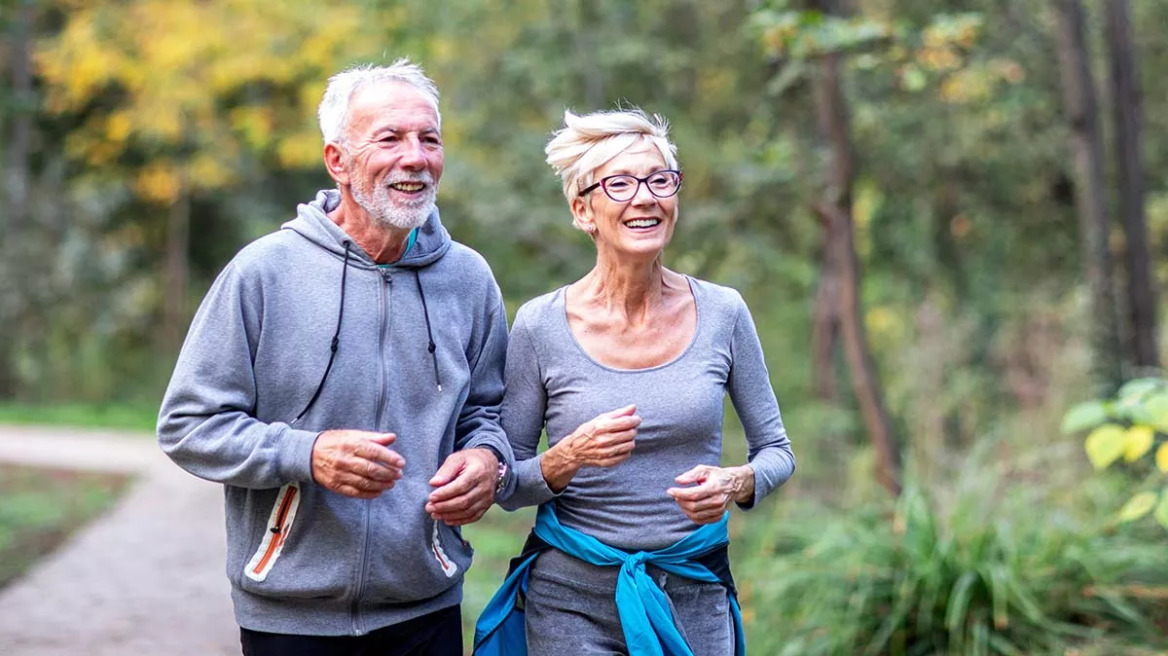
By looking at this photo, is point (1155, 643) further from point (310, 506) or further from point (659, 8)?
point (659, 8)

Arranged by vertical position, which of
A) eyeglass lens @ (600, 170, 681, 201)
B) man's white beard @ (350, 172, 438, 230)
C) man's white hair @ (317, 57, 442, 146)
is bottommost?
eyeglass lens @ (600, 170, 681, 201)

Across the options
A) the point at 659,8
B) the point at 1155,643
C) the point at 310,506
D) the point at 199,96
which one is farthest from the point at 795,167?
the point at 199,96

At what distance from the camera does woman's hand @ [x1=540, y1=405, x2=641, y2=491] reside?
2.73m

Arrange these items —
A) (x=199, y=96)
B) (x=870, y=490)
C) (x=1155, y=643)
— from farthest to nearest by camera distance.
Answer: (x=199, y=96) → (x=870, y=490) → (x=1155, y=643)

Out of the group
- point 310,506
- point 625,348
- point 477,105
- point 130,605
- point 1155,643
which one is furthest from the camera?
point 477,105

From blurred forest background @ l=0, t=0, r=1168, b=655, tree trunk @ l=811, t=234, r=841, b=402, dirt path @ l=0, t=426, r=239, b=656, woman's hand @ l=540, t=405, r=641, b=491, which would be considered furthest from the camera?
tree trunk @ l=811, t=234, r=841, b=402

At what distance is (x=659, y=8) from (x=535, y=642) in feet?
32.5

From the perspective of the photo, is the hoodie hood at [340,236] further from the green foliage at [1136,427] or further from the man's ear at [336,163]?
the green foliage at [1136,427]

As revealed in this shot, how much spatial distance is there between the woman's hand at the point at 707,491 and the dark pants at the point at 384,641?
0.67 meters

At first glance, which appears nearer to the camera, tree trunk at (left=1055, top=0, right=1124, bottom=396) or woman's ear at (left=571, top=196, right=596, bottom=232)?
woman's ear at (left=571, top=196, right=596, bottom=232)

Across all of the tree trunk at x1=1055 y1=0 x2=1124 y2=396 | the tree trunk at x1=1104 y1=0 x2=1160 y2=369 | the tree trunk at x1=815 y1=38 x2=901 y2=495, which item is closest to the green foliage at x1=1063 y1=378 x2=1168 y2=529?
the tree trunk at x1=815 y1=38 x2=901 y2=495

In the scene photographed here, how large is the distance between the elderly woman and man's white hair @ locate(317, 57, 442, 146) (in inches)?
14.3

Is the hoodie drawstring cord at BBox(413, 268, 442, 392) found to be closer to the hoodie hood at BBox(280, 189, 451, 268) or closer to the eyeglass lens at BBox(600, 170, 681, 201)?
the hoodie hood at BBox(280, 189, 451, 268)

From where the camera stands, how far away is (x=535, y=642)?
303 cm
